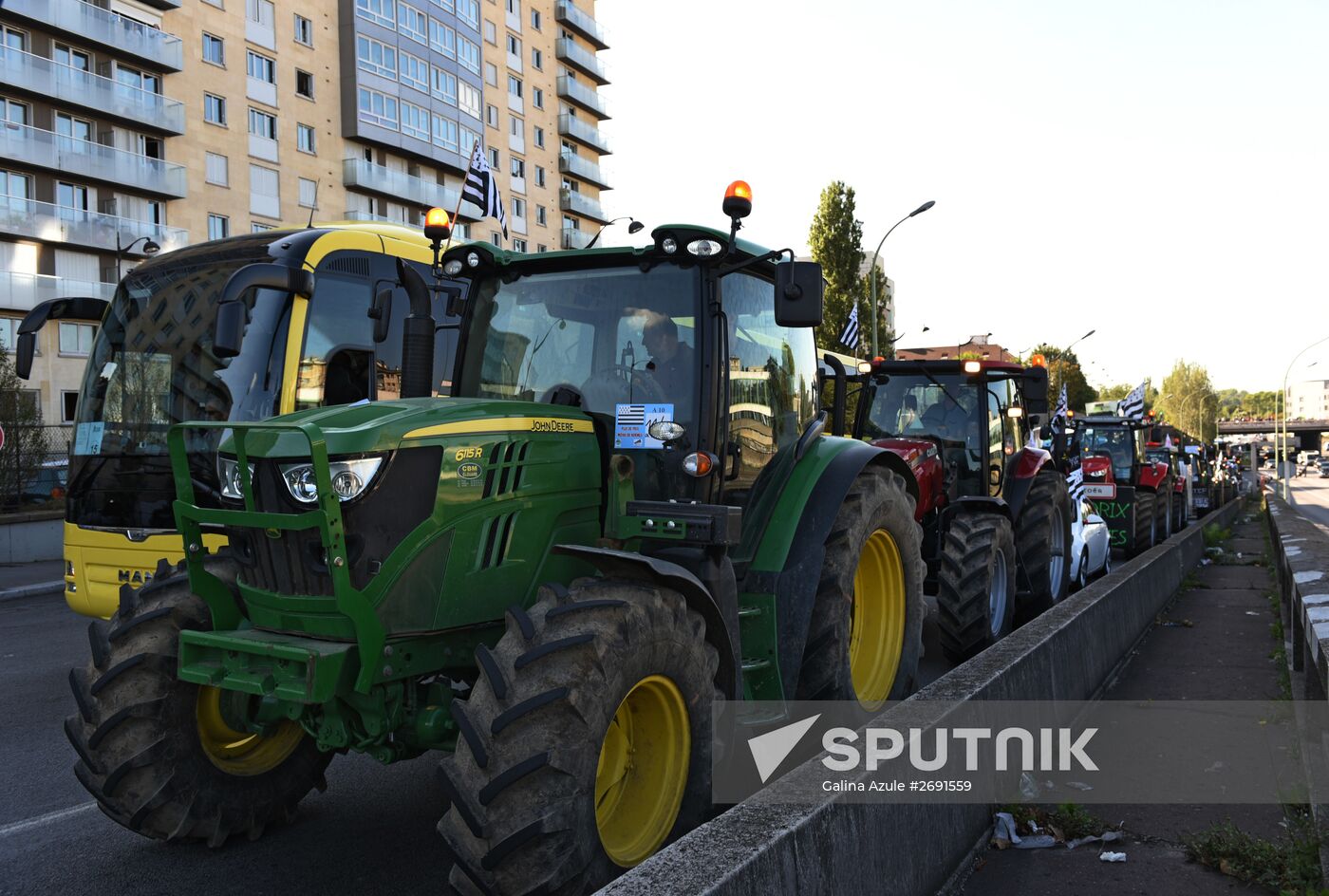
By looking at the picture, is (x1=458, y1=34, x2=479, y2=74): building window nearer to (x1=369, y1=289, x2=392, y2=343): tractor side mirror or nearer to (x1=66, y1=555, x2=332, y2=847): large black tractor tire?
(x1=369, y1=289, x2=392, y2=343): tractor side mirror

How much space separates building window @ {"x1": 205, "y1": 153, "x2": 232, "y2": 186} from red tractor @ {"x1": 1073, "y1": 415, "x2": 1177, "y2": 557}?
107ft

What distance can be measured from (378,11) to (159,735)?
47.0 m

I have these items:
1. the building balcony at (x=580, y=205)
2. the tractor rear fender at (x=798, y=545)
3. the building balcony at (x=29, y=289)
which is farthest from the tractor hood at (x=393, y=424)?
the building balcony at (x=580, y=205)

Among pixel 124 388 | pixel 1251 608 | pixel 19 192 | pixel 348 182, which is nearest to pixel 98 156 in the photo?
pixel 19 192

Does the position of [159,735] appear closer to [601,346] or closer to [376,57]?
[601,346]

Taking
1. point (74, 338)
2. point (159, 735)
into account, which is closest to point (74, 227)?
point (74, 338)

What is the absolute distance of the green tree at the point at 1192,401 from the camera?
121 meters

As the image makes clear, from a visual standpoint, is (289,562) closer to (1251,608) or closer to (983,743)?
(983,743)

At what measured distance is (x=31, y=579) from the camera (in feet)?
49.2

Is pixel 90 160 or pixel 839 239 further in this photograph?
pixel 839 239

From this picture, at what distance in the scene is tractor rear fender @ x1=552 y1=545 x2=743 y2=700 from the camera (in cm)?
371

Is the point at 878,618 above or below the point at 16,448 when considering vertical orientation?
below

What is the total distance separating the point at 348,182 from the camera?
4512 centimetres

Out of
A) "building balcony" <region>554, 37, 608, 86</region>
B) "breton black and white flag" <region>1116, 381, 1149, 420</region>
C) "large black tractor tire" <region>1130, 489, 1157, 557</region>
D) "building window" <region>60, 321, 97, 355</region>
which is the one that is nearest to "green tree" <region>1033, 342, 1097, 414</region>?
"building balcony" <region>554, 37, 608, 86</region>
